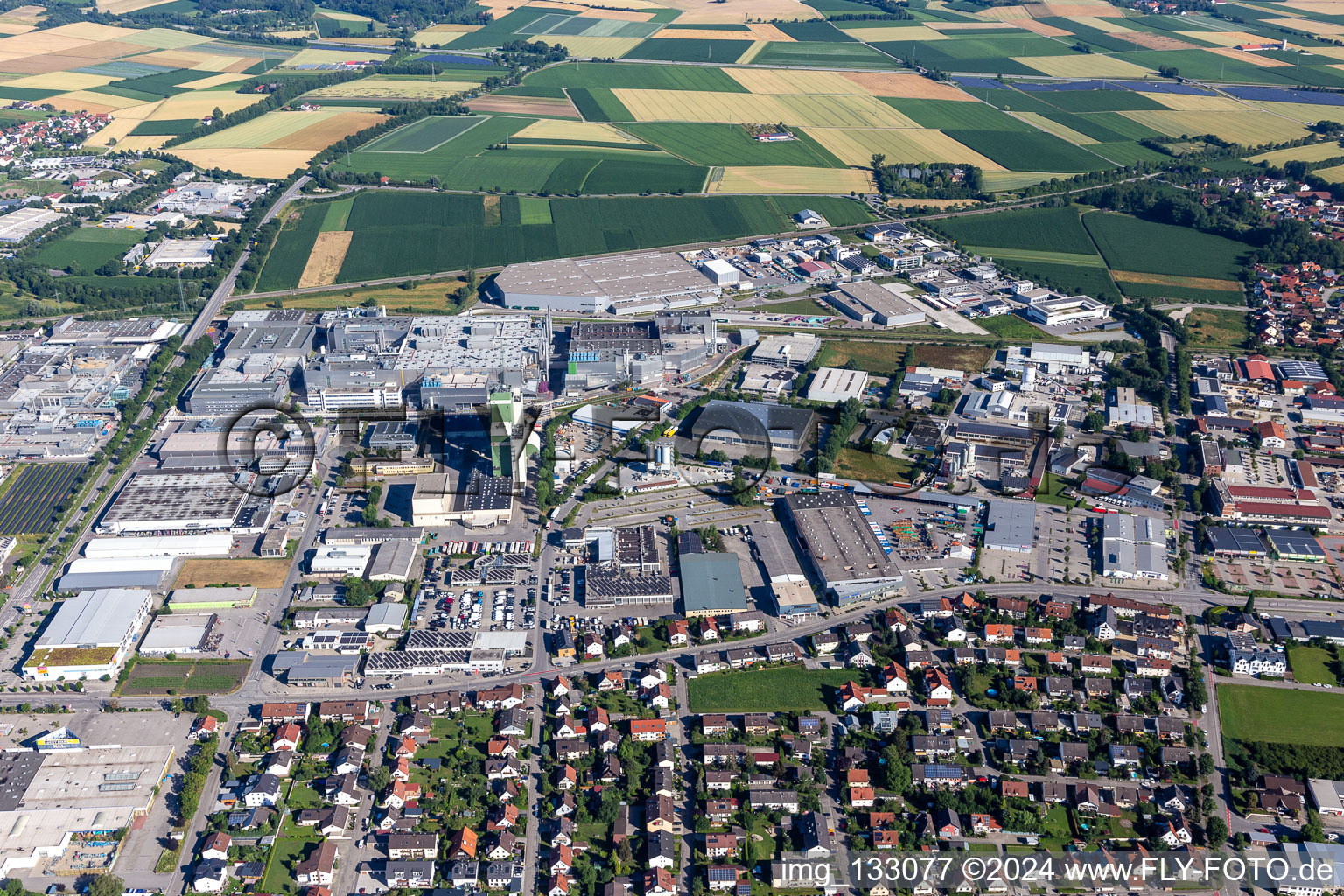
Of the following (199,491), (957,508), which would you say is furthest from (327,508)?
(957,508)

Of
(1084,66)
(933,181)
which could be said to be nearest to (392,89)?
(933,181)

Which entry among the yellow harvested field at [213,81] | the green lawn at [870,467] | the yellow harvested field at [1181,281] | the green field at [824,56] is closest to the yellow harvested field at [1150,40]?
the green field at [824,56]

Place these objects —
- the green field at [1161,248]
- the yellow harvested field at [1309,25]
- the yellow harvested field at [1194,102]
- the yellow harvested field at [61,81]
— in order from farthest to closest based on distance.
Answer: the yellow harvested field at [1309,25]
the yellow harvested field at [61,81]
the yellow harvested field at [1194,102]
the green field at [1161,248]

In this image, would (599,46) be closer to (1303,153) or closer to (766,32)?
(766,32)

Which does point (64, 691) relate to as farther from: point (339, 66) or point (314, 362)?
point (339, 66)

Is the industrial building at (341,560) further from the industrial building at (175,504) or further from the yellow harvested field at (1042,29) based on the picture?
the yellow harvested field at (1042,29)
